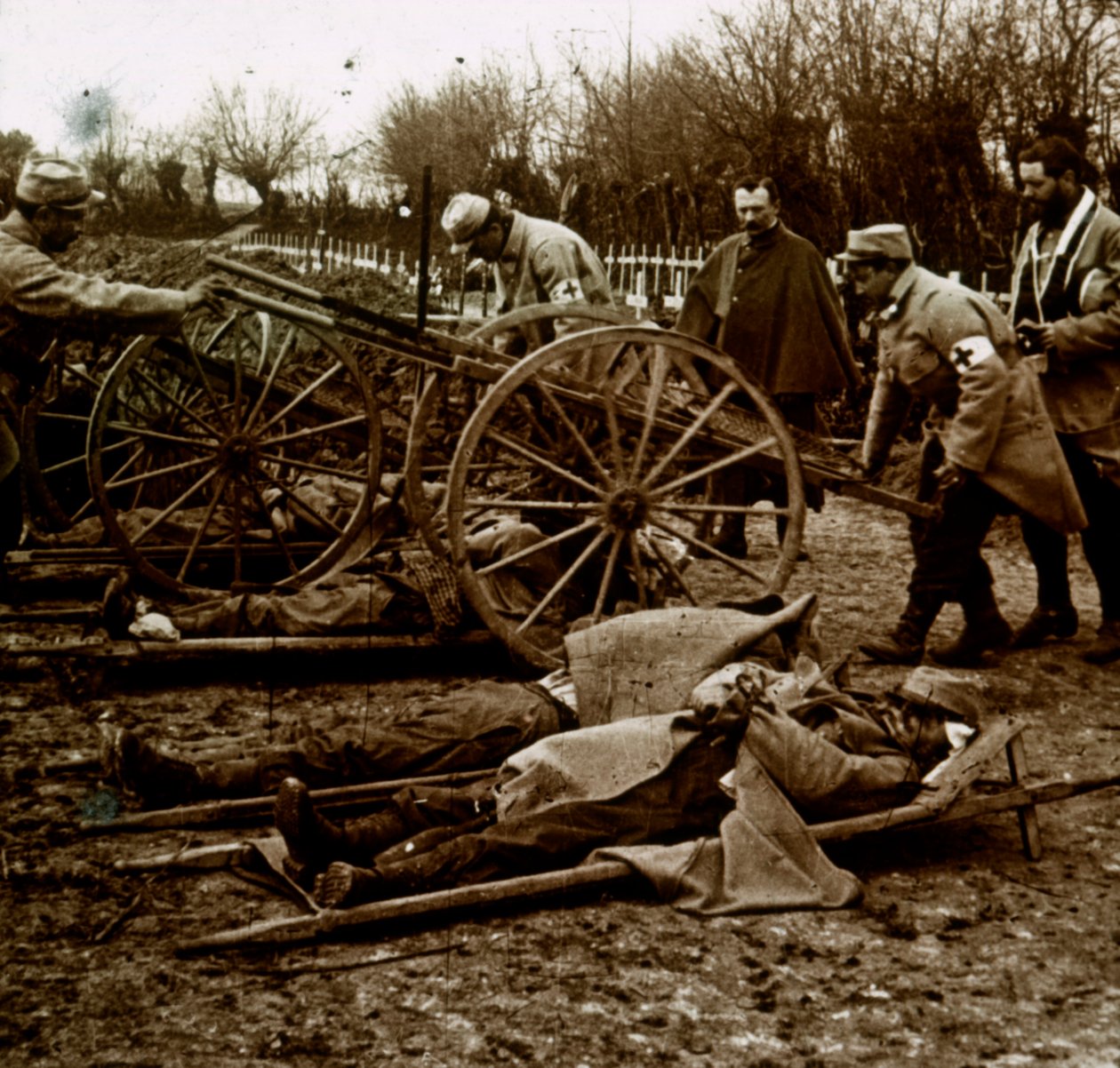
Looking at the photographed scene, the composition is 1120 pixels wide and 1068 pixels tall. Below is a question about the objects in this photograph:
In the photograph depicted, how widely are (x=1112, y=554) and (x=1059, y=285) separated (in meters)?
1.11

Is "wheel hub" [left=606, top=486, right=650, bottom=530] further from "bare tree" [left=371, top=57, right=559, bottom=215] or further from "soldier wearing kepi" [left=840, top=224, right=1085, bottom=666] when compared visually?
"bare tree" [left=371, top=57, right=559, bottom=215]

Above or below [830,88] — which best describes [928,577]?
below

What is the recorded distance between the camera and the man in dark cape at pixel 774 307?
7.52 m

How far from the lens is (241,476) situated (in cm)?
624

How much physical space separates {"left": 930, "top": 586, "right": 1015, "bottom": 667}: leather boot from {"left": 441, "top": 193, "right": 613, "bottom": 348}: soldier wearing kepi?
80.7 inches

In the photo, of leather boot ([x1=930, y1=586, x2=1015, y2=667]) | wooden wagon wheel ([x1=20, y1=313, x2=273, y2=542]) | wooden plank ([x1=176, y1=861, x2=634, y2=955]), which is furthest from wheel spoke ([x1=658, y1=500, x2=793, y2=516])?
wooden wagon wheel ([x1=20, y1=313, x2=273, y2=542])

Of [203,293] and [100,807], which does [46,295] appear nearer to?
[203,293]

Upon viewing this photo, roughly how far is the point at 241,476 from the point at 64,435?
2.96 metres

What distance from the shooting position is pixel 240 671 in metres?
5.55

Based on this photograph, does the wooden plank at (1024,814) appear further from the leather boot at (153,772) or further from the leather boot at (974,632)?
the leather boot at (153,772)

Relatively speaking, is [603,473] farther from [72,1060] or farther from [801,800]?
[72,1060]

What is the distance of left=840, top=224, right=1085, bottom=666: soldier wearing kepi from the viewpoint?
5.32 meters

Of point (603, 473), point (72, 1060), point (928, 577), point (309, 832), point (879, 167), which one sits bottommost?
point (72, 1060)

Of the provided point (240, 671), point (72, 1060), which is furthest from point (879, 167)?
point (72, 1060)
